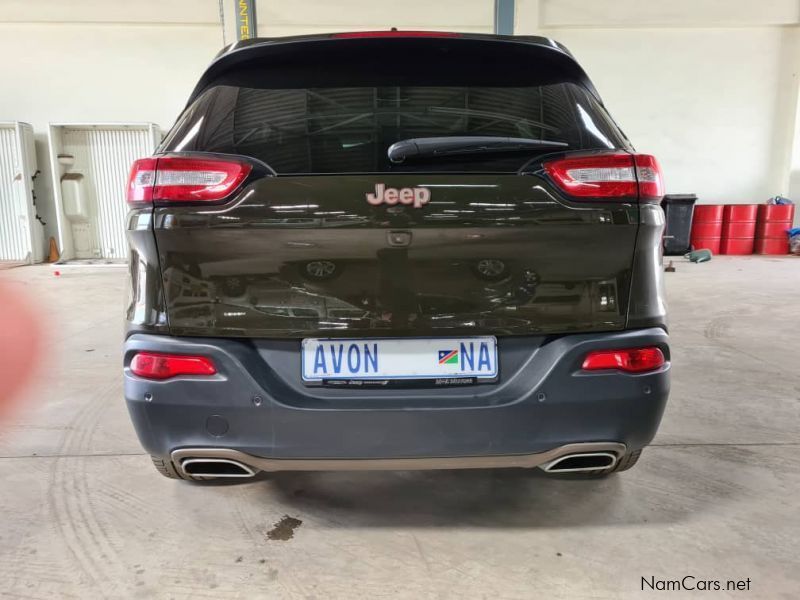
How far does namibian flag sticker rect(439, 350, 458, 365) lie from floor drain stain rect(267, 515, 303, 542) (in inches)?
33.3

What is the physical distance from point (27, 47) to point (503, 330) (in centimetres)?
1169

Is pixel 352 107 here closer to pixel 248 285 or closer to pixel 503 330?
pixel 248 285

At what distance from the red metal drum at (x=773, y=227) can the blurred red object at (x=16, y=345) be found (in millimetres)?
11962

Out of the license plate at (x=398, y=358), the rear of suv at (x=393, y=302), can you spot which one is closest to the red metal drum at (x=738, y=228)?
the rear of suv at (x=393, y=302)

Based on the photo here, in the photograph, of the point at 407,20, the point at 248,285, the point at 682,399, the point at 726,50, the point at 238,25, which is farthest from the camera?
the point at 726,50

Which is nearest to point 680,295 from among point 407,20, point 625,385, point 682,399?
point 682,399

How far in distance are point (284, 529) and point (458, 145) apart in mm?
1366

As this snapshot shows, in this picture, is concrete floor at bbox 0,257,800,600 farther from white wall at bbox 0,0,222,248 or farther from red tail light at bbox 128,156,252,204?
white wall at bbox 0,0,222,248

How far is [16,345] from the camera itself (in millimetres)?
4555

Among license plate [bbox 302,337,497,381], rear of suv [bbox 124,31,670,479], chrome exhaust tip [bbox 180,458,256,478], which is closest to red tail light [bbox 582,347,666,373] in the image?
rear of suv [bbox 124,31,670,479]

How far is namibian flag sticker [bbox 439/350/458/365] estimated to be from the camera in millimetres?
1409

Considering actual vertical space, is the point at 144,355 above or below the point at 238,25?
below

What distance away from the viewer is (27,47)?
9492 mm

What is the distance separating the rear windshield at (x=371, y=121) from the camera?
4.75ft
